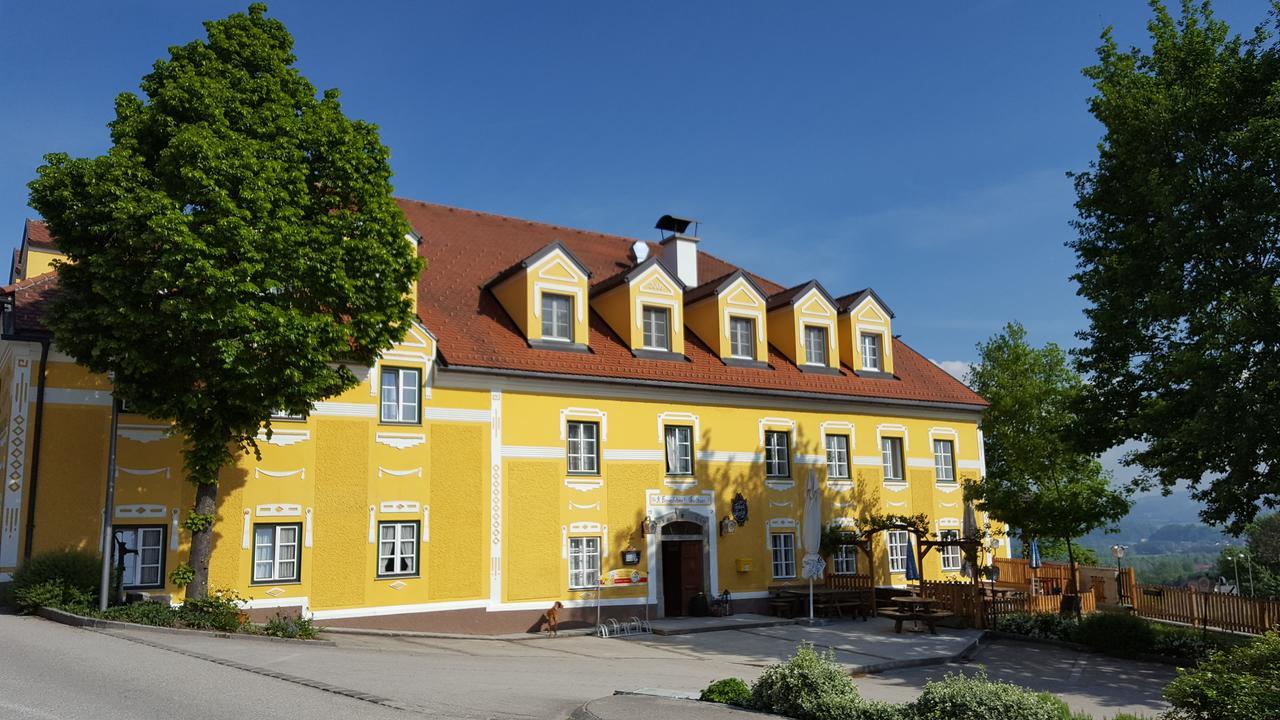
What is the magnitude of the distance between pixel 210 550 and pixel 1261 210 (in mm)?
20055

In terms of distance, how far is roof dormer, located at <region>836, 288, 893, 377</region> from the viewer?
2869 cm

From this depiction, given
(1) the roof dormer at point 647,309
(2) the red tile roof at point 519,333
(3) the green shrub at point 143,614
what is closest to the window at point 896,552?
(2) the red tile roof at point 519,333

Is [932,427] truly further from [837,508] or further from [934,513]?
[837,508]

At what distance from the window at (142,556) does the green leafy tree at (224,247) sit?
1342 millimetres

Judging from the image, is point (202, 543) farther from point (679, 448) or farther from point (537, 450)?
point (679, 448)

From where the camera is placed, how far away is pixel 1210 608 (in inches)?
837

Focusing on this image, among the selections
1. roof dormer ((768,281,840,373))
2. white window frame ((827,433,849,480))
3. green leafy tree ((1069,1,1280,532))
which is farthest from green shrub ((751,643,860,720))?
roof dormer ((768,281,840,373))

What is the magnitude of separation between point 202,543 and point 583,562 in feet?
28.7

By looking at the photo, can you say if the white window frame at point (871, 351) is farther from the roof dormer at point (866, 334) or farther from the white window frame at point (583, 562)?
the white window frame at point (583, 562)

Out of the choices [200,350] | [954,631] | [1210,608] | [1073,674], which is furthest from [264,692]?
[1210,608]

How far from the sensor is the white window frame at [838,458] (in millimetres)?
26906

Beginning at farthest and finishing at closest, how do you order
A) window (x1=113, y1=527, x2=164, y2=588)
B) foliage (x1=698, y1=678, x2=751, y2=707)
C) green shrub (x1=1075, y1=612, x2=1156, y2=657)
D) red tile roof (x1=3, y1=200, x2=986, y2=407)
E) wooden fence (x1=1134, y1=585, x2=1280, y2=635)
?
1. red tile roof (x1=3, y1=200, x2=986, y2=407)
2. wooden fence (x1=1134, y1=585, x2=1280, y2=635)
3. green shrub (x1=1075, y1=612, x2=1156, y2=657)
4. window (x1=113, y1=527, x2=164, y2=588)
5. foliage (x1=698, y1=678, x2=751, y2=707)

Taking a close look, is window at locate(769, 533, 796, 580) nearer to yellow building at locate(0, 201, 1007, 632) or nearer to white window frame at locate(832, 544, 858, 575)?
yellow building at locate(0, 201, 1007, 632)

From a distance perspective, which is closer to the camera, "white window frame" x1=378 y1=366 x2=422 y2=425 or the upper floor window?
"white window frame" x1=378 y1=366 x2=422 y2=425
